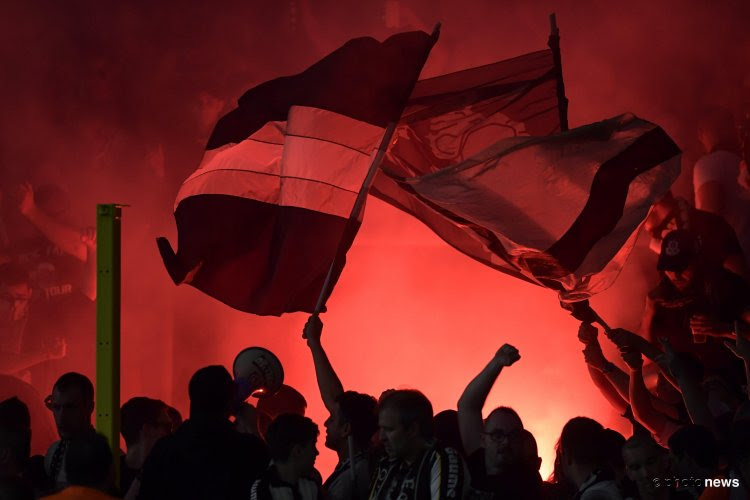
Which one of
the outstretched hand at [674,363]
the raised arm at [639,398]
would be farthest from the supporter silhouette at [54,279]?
the outstretched hand at [674,363]

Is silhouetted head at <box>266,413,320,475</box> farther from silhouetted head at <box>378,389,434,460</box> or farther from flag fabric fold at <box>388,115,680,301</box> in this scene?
flag fabric fold at <box>388,115,680,301</box>

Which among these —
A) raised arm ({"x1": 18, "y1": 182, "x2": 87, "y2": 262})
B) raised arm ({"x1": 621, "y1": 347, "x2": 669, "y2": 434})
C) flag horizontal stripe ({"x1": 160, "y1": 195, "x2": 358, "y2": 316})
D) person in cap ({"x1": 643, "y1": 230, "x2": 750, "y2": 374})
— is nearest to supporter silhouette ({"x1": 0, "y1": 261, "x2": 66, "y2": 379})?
raised arm ({"x1": 18, "y1": 182, "x2": 87, "y2": 262})

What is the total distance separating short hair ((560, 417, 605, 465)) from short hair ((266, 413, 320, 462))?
2.92 feet

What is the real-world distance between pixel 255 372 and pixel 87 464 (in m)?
1.45

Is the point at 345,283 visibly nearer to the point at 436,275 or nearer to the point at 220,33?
the point at 436,275

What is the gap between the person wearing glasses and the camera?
3988 mm

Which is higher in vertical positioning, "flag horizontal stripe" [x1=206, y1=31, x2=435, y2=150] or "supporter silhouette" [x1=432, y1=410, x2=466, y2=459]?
"flag horizontal stripe" [x1=206, y1=31, x2=435, y2=150]

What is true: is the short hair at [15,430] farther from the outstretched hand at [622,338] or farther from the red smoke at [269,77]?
the red smoke at [269,77]

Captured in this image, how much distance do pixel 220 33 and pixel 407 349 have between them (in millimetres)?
3023

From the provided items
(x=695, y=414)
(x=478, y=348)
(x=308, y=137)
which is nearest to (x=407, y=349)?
(x=478, y=348)

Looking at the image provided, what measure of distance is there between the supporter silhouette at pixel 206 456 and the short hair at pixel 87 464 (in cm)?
39

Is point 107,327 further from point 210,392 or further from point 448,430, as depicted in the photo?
point 448,430

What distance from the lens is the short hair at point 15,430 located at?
4258mm

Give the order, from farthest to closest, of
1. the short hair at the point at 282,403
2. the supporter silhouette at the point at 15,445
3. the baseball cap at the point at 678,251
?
the baseball cap at the point at 678,251
the short hair at the point at 282,403
the supporter silhouette at the point at 15,445
